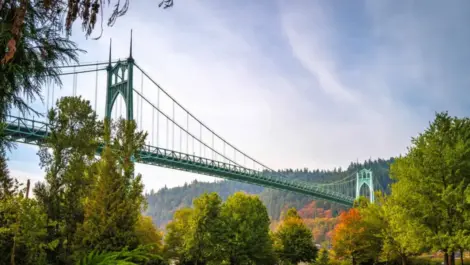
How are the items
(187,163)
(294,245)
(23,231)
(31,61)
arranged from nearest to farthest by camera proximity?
(31,61) < (23,231) < (294,245) < (187,163)

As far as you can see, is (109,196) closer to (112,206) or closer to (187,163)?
(112,206)

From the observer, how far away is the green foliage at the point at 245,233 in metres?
34.6

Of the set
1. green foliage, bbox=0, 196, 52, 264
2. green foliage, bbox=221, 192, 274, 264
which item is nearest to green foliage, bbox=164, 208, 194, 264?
green foliage, bbox=221, 192, 274, 264

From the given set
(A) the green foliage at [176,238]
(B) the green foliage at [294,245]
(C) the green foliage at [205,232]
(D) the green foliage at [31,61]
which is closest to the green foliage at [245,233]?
(C) the green foliage at [205,232]

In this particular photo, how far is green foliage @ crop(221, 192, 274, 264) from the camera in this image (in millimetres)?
34562

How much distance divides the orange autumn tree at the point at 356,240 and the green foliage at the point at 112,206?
60.7 ft

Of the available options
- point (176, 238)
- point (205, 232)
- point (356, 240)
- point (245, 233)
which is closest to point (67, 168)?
point (205, 232)

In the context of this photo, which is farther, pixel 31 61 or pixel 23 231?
pixel 23 231

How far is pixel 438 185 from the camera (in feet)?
73.0

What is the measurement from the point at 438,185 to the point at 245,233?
1684cm

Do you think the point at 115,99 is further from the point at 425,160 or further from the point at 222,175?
the point at 425,160

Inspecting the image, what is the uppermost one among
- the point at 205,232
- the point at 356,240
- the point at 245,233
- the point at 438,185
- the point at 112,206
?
the point at 438,185

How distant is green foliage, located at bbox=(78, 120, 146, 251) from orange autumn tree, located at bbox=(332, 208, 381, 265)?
60.7 feet

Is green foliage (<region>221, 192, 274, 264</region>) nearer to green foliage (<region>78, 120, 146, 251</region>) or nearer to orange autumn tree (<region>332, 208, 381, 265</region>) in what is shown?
orange autumn tree (<region>332, 208, 381, 265</region>)
